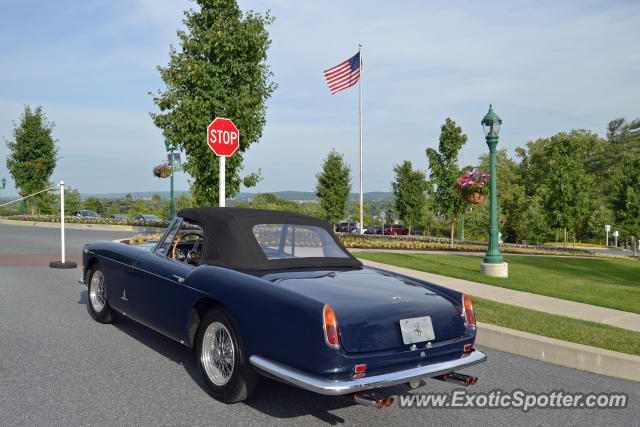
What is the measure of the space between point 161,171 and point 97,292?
25415mm

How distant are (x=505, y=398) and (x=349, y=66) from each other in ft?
77.9

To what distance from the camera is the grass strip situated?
544 centimetres

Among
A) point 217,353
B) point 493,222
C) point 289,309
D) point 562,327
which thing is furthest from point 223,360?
point 493,222

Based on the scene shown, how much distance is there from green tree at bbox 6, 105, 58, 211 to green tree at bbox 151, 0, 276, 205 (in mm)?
21321

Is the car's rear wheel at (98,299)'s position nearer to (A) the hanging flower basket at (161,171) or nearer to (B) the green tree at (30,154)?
(A) the hanging flower basket at (161,171)

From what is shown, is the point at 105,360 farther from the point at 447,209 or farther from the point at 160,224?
the point at 160,224

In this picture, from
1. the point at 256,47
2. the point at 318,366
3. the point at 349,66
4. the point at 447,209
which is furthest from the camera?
the point at 349,66

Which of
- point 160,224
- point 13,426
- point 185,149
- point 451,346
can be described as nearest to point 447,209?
point 185,149

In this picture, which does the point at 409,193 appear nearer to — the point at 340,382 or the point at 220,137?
the point at 220,137

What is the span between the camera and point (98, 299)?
6344 millimetres

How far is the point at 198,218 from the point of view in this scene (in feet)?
15.6

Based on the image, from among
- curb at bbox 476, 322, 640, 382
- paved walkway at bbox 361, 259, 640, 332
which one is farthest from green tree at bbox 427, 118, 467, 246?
curb at bbox 476, 322, 640, 382

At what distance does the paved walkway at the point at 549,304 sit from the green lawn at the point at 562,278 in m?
0.39

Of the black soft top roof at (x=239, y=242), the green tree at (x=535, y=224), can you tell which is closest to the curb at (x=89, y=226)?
the black soft top roof at (x=239, y=242)
